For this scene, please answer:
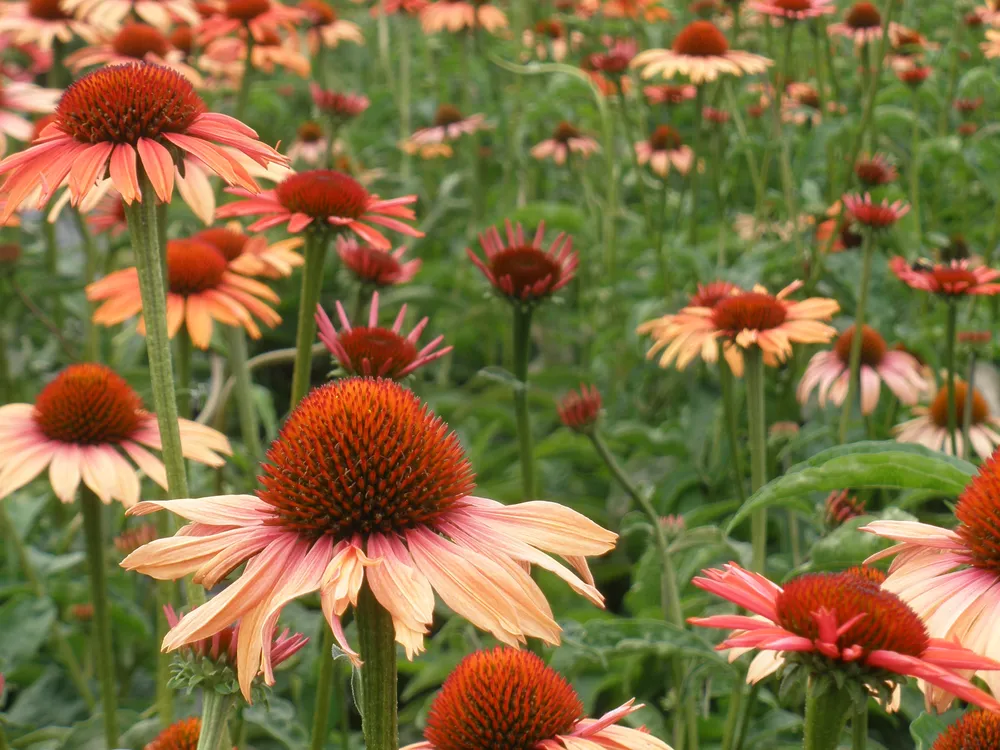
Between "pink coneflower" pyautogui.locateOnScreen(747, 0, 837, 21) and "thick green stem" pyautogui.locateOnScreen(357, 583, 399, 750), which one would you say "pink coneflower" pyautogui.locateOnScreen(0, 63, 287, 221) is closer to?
"thick green stem" pyautogui.locateOnScreen(357, 583, 399, 750)

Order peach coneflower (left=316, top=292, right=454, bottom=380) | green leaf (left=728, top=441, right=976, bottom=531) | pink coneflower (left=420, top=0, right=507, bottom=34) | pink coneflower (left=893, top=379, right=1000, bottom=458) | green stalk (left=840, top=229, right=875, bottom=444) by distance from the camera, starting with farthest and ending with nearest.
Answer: pink coneflower (left=420, top=0, right=507, bottom=34)
pink coneflower (left=893, top=379, right=1000, bottom=458)
green stalk (left=840, top=229, right=875, bottom=444)
peach coneflower (left=316, top=292, right=454, bottom=380)
green leaf (left=728, top=441, right=976, bottom=531)

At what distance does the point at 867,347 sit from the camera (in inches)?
96.2

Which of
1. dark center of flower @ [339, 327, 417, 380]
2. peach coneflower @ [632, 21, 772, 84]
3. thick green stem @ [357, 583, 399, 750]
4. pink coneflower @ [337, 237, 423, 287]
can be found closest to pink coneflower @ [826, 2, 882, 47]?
peach coneflower @ [632, 21, 772, 84]

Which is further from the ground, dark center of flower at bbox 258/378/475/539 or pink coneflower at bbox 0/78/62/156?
pink coneflower at bbox 0/78/62/156

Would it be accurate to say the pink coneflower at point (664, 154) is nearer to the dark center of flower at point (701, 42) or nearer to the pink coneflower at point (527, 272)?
the dark center of flower at point (701, 42)

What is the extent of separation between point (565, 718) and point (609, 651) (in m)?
0.43

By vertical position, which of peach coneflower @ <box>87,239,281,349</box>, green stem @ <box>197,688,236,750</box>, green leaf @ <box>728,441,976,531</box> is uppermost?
peach coneflower @ <box>87,239,281,349</box>

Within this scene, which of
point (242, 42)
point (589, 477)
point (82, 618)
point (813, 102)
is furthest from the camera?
point (813, 102)

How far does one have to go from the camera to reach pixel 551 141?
3.98 m

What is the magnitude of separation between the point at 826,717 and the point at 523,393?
907 millimetres

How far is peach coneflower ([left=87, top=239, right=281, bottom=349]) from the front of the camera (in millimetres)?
1718

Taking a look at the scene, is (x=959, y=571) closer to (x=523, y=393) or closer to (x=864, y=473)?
(x=864, y=473)

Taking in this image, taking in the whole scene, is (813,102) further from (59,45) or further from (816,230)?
(59,45)

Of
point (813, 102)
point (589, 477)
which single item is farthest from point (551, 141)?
point (589, 477)
